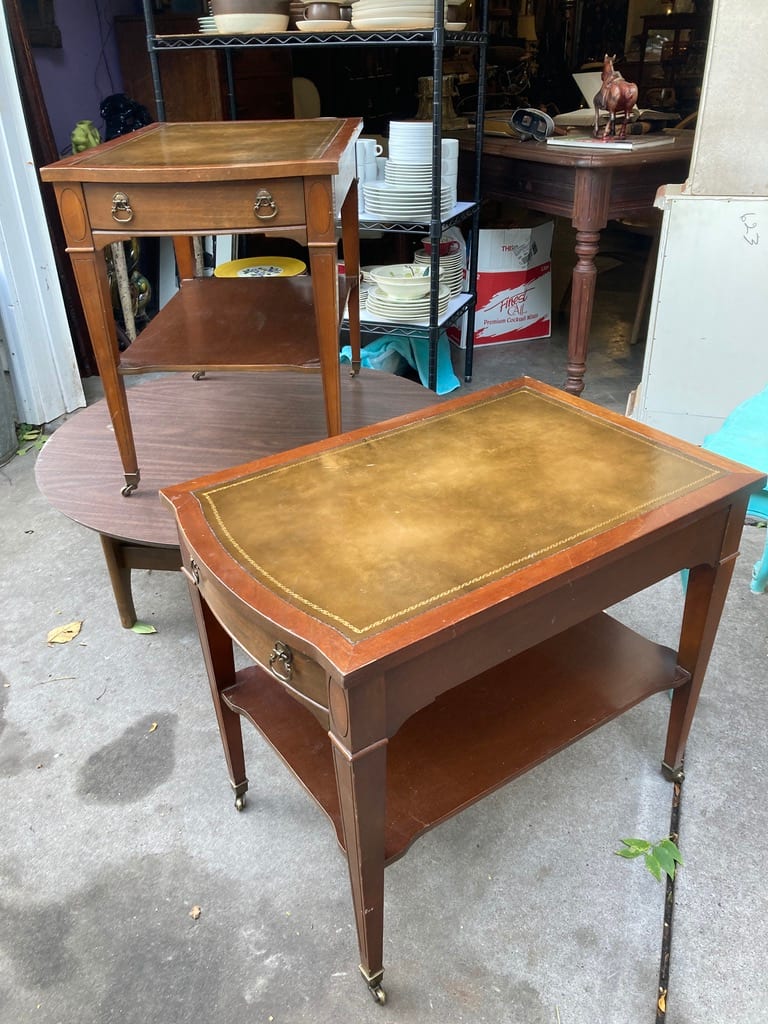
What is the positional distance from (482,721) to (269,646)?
48cm

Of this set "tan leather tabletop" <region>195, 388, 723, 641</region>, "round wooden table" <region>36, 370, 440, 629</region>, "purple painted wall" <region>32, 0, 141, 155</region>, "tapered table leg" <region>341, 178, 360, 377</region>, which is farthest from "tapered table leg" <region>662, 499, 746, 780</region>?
"purple painted wall" <region>32, 0, 141, 155</region>

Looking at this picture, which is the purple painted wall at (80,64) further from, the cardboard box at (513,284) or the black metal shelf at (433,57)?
the cardboard box at (513,284)

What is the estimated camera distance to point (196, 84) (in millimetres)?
3605

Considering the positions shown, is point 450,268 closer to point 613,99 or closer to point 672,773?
point 613,99

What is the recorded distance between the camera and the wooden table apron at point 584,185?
2656mm

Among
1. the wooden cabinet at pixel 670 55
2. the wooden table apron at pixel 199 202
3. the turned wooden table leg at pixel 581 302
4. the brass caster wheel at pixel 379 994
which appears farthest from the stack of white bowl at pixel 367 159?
the wooden cabinet at pixel 670 55

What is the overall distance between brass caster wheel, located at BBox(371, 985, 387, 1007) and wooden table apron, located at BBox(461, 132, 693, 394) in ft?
7.37

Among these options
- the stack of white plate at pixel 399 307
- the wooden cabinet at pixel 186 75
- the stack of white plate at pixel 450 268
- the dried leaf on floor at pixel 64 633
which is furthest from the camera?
the wooden cabinet at pixel 186 75

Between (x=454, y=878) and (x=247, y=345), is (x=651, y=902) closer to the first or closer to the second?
(x=454, y=878)

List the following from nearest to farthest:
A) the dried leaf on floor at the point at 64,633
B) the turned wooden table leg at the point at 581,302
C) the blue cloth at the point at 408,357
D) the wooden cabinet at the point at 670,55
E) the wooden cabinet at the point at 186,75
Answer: the dried leaf on floor at the point at 64,633
the turned wooden table leg at the point at 581,302
the blue cloth at the point at 408,357
the wooden cabinet at the point at 186,75
the wooden cabinet at the point at 670,55

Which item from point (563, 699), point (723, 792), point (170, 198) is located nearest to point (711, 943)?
point (723, 792)

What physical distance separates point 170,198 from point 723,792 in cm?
162

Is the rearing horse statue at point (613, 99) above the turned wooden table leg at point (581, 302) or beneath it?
above

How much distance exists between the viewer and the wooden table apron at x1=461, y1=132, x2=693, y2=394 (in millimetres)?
2656
